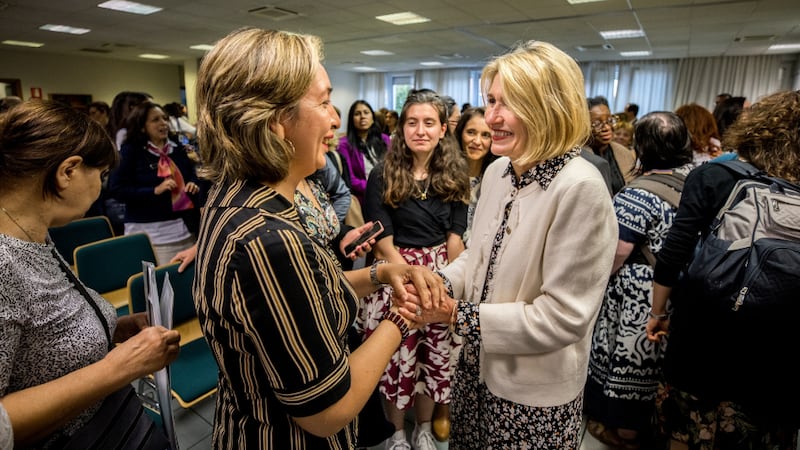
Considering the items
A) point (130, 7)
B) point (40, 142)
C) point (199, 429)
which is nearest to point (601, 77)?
point (130, 7)

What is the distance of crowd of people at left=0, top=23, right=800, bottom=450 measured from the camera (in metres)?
0.80

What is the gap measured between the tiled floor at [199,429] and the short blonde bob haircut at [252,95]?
179cm

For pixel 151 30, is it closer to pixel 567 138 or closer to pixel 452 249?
pixel 452 249

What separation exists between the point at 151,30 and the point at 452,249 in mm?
9229

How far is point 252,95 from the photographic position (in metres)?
0.81

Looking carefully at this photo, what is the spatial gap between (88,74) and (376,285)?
51.0 ft

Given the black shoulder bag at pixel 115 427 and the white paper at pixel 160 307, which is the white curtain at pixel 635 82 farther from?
the black shoulder bag at pixel 115 427

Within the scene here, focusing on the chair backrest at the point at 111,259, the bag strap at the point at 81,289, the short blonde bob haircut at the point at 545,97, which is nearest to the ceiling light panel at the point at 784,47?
the short blonde bob haircut at the point at 545,97

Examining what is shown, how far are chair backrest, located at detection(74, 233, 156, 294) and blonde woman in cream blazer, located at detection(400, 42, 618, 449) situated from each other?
212 centimetres

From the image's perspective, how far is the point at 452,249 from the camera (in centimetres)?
224

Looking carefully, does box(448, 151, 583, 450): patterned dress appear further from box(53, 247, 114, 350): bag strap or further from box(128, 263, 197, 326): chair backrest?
box(128, 263, 197, 326): chair backrest

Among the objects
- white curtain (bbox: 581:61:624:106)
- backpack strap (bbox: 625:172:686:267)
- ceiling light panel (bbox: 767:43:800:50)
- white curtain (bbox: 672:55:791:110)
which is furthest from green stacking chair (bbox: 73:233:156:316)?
white curtain (bbox: 672:55:791:110)

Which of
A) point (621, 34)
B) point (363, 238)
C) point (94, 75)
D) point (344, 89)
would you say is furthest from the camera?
point (344, 89)

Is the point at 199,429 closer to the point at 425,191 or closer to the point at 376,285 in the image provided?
the point at 376,285
